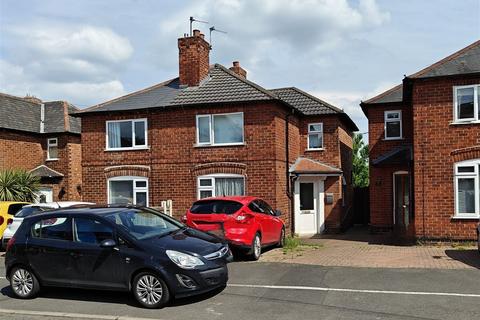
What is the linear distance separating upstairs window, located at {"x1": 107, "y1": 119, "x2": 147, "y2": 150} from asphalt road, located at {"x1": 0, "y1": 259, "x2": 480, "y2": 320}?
965 cm

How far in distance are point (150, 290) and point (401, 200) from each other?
45.6 feet

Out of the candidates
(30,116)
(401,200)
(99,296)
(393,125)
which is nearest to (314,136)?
(393,125)

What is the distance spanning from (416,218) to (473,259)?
10.5 feet

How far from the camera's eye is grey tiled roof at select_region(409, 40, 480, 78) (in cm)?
1466

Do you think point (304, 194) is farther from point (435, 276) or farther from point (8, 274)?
point (8, 274)

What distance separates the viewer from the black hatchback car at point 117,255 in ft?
25.7

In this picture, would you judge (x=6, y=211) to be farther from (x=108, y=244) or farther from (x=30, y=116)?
(x=30, y=116)

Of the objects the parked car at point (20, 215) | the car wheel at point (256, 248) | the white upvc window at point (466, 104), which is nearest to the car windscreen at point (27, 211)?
the parked car at point (20, 215)

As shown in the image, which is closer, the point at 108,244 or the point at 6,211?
the point at 108,244

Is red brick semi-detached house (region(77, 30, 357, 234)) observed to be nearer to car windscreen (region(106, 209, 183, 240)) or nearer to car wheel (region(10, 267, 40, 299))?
car windscreen (region(106, 209, 183, 240))

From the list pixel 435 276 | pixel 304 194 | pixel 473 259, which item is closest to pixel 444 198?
pixel 473 259

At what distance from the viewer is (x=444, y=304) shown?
25.1ft

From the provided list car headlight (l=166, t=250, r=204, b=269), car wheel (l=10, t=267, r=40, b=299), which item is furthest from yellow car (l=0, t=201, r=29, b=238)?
car headlight (l=166, t=250, r=204, b=269)

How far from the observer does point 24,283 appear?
8820mm
